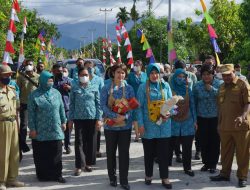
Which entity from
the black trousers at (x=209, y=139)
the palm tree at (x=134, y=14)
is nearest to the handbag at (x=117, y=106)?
the black trousers at (x=209, y=139)

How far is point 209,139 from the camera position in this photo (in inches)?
307

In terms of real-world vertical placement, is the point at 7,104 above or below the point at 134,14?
below

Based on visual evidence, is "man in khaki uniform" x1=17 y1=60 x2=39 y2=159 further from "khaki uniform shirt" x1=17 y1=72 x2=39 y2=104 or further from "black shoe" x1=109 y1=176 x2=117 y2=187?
"black shoe" x1=109 y1=176 x2=117 y2=187

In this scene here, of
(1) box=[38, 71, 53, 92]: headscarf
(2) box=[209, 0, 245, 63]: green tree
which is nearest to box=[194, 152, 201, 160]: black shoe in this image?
(1) box=[38, 71, 53, 92]: headscarf

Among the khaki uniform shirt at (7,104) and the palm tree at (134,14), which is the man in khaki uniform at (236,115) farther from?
the palm tree at (134,14)

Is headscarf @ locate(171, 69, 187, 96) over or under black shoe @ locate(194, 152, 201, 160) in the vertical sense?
over

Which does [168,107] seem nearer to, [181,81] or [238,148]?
[181,81]

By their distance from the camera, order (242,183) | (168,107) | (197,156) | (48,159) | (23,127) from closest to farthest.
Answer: (168,107)
(242,183)
(48,159)
(197,156)
(23,127)

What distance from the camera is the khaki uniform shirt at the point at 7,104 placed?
Result: 6539 millimetres

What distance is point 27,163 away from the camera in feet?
28.4

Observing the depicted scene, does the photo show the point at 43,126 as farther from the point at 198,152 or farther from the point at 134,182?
the point at 198,152

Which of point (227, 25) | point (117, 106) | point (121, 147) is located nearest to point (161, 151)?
point (121, 147)

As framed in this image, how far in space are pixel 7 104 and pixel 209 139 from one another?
11.7 feet

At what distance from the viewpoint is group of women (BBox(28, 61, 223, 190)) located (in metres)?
6.65
